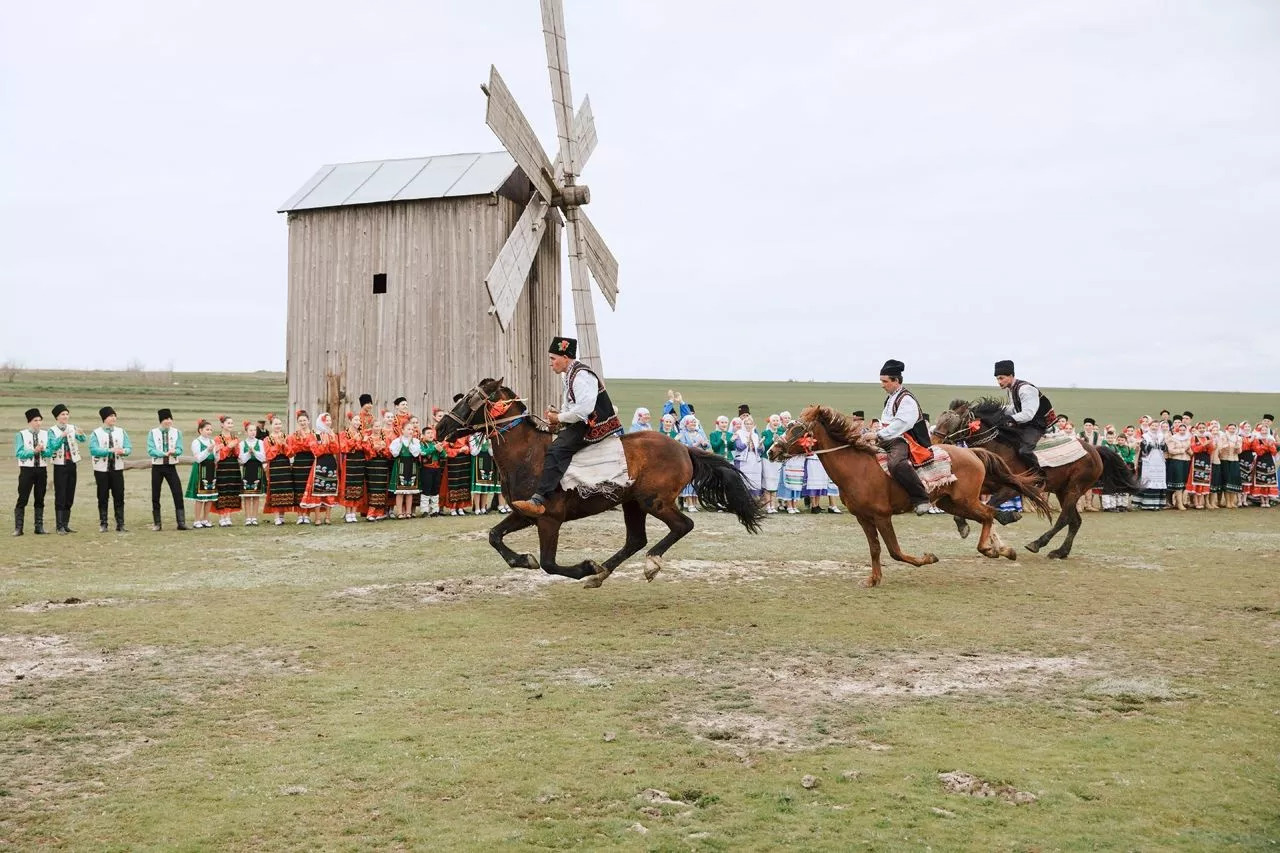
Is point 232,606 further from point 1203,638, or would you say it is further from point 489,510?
point 489,510

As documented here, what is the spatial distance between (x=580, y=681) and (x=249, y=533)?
33.6ft

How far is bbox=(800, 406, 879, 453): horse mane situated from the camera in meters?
11.3

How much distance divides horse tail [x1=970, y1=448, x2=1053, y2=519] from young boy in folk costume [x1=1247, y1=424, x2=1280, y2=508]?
12618 mm

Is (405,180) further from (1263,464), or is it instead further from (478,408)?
(1263,464)

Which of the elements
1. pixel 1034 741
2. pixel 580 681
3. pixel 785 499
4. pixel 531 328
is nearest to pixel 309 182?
pixel 531 328

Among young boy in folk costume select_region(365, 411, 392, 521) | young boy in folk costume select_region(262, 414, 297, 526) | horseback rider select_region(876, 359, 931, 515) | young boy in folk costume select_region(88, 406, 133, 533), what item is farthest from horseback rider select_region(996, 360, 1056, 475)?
young boy in folk costume select_region(88, 406, 133, 533)

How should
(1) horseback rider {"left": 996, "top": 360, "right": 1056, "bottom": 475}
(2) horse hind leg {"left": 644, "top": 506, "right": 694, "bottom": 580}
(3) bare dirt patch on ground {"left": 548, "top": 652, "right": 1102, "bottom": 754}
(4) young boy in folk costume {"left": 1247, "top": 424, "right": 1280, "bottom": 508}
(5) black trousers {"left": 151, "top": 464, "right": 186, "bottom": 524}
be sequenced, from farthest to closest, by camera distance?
(4) young boy in folk costume {"left": 1247, "top": 424, "right": 1280, "bottom": 508} → (5) black trousers {"left": 151, "top": 464, "right": 186, "bottom": 524} → (1) horseback rider {"left": 996, "top": 360, "right": 1056, "bottom": 475} → (2) horse hind leg {"left": 644, "top": 506, "right": 694, "bottom": 580} → (3) bare dirt patch on ground {"left": 548, "top": 652, "right": 1102, "bottom": 754}

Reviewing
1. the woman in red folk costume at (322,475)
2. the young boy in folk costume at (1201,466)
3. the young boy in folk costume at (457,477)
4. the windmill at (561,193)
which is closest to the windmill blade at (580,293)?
the windmill at (561,193)

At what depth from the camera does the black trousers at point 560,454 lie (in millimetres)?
10297

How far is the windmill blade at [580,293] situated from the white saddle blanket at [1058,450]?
9.32 metres

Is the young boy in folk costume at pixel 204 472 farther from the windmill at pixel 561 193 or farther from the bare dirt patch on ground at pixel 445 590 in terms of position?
the bare dirt patch on ground at pixel 445 590

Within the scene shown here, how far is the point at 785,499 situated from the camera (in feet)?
69.1

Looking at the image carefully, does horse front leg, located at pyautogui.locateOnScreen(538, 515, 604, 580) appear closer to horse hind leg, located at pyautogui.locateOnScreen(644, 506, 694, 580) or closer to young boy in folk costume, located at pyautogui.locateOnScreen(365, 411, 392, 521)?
horse hind leg, located at pyautogui.locateOnScreen(644, 506, 694, 580)

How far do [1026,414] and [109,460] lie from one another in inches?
511
